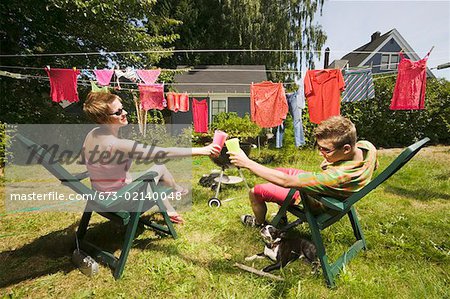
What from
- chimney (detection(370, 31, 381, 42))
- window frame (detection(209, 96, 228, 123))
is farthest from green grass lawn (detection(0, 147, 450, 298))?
chimney (detection(370, 31, 381, 42))

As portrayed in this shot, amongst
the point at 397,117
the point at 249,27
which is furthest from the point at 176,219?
the point at 249,27

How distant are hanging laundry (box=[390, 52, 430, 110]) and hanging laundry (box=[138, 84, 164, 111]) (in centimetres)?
742

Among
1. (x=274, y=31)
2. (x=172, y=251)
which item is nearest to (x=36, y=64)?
(x=172, y=251)

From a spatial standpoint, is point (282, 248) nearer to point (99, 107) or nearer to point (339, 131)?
point (339, 131)

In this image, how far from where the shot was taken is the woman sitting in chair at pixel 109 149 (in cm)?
204

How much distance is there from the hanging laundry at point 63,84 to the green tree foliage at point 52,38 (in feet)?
6.17

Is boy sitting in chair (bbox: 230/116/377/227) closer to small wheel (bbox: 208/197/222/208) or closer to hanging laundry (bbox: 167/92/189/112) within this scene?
small wheel (bbox: 208/197/222/208)

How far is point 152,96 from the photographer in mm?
9266

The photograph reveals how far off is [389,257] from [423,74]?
500cm

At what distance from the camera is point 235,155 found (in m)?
1.81

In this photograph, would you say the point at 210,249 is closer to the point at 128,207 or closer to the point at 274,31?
the point at 128,207

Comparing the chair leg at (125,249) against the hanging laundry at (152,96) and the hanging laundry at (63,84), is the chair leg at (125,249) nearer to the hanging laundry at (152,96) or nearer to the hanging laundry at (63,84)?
the hanging laundry at (63,84)

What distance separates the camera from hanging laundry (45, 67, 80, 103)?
6.86 m

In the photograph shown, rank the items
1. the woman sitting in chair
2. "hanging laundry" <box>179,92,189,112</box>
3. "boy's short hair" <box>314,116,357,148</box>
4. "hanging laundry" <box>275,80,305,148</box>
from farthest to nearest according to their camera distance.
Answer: "hanging laundry" <box>179,92,189,112</box> → "hanging laundry" <box>275,80,305,148</box> → the woman sitting in chair → "boy's short hair" <box>314,116,357,148</box>
